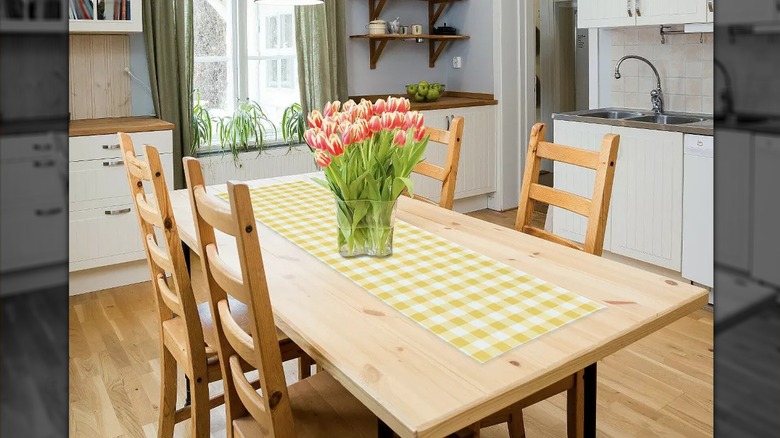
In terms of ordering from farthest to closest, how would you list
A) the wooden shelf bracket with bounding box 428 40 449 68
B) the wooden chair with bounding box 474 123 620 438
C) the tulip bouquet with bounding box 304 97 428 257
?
1. the wooden shelf bracket with bounding box 428 40 449 68
2. the wooden chair with bounding box 474 123 620 438
3. the tulip bouquet with bounding box 304 97 428 257

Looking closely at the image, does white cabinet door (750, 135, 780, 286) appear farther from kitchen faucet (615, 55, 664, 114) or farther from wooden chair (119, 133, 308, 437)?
kitchen faucet (615, 55, 664, 114)

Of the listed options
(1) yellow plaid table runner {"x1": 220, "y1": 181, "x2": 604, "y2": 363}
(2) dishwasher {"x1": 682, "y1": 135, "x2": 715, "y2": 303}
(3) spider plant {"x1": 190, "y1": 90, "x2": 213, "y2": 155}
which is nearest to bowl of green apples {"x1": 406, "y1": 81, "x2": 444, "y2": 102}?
(3) spider plant {"x1": 190, "y1": 90, "x2": 213, "y2": 155}

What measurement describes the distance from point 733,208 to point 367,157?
49.9 inches

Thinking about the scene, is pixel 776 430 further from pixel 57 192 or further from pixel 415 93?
pixel 415 93

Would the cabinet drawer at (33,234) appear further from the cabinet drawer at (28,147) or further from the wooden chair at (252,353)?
the wooden chair at (252,353)

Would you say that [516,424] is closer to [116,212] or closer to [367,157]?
[367,157]

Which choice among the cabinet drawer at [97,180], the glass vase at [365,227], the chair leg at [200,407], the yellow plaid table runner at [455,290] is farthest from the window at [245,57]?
the glass vase at [365,227]

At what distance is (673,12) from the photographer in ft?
11.7

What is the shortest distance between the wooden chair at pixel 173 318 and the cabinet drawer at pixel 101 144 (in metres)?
1.65

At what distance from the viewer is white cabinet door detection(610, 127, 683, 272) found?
3432 mm

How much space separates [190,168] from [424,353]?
601 mm

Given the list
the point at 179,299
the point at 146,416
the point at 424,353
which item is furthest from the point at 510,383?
the point at 146,416

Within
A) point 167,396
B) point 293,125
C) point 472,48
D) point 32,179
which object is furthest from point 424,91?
point 32,179

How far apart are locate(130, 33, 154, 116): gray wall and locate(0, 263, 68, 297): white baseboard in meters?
3.99
